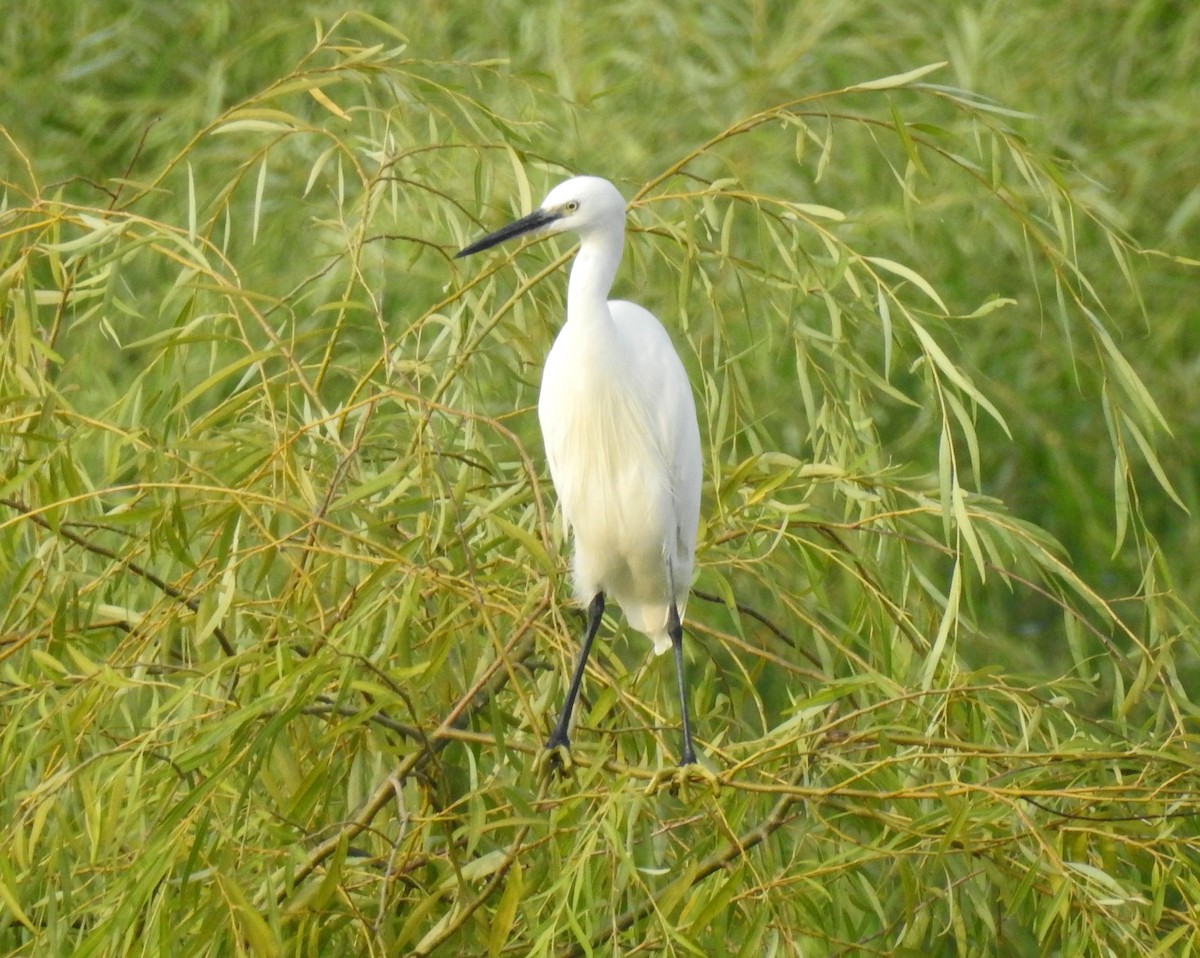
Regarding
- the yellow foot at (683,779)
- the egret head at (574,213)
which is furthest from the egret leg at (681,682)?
the egret head at (574,213)

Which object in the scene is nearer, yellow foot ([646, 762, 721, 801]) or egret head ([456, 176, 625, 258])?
yellow foot ([646, 762, 721, 801])

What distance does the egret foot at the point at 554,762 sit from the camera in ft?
5.91

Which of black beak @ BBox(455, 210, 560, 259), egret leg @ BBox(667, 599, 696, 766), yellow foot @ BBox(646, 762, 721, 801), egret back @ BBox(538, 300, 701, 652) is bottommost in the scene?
egret leg @ BBox(667, 599, 696, 766)

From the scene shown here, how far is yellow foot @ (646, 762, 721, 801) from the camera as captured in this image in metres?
1.66

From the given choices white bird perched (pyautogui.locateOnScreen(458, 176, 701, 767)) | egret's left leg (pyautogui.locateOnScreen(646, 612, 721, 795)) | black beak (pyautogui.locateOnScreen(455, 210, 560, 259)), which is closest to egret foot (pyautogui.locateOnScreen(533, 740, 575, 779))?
egret's left leg (pyautogui.locateOnScreen(646, 612, 721, 795))

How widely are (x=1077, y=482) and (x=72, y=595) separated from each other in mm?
2451

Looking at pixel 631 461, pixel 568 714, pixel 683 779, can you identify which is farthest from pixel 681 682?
pixel 683 779

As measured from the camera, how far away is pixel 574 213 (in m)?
2.10

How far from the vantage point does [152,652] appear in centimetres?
181

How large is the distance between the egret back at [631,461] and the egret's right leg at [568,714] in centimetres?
9

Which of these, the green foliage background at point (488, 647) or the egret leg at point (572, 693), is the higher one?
the green foliage background at point (488, 647)

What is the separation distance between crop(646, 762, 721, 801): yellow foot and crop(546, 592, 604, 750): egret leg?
130 mm

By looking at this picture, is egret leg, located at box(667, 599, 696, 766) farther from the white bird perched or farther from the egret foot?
the egret foot

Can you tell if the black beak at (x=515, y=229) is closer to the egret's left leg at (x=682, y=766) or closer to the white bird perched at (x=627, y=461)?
the white bird perched at (x=627, y=461)
